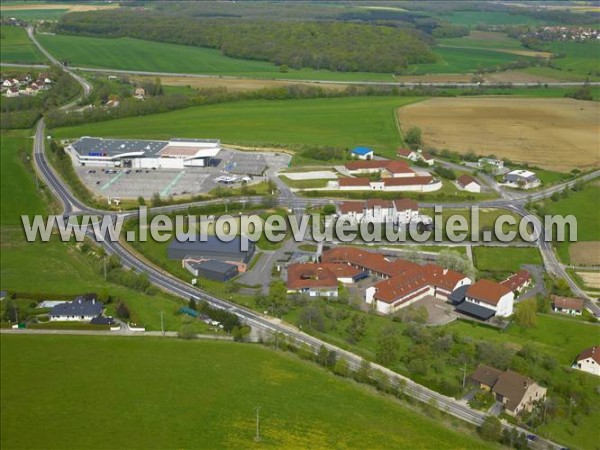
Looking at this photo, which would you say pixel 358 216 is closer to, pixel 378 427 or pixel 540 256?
pixel 540 256

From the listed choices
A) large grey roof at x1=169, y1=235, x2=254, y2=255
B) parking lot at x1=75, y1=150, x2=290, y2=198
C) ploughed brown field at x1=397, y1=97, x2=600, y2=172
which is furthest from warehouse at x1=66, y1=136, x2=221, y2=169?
ploughed brown field at x1=397, y1=97, x2=600, y2=172

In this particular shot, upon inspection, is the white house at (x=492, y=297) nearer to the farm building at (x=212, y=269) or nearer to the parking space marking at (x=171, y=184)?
the farm building at (x=212, y=269)

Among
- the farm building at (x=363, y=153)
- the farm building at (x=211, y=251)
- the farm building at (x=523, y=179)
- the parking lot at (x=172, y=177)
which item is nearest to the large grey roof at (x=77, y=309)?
the farm building at (x=211, y=251)

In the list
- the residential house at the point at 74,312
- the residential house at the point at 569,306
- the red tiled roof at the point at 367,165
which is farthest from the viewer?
the red tiled roof at the point at 367,165

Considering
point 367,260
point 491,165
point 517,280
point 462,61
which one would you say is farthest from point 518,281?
point 462,61

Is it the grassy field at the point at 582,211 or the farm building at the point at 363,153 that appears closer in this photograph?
the grassy field at the point at 582,211

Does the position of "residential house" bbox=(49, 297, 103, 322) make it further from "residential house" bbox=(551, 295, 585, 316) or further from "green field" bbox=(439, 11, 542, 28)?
"green field" bbox=(439, 11, 542, 28)

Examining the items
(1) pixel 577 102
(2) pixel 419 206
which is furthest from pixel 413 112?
(2) pixel 419 206
